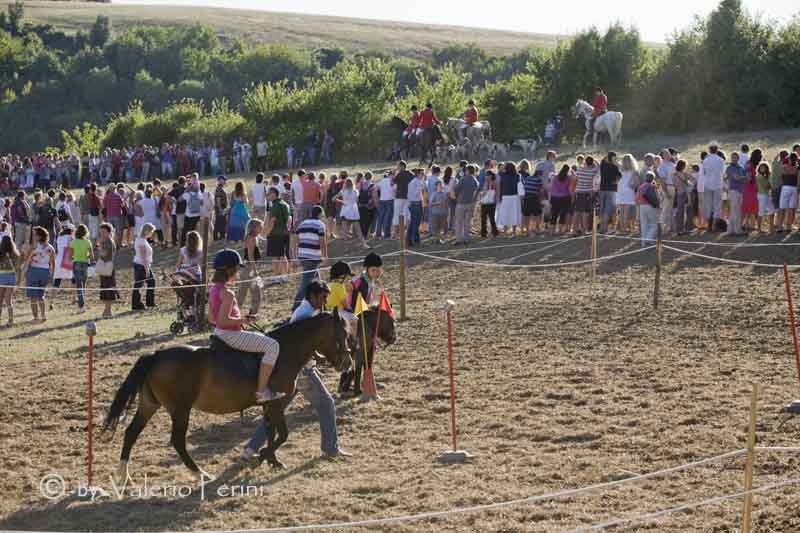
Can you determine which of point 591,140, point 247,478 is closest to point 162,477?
point 247,478

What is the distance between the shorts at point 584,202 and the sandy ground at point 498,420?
11.7 ft

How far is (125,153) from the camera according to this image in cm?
4872

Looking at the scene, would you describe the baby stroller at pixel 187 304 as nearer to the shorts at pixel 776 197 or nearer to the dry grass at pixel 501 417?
the dry grass at pixel 501 417

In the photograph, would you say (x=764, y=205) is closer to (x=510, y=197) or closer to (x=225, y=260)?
(x=510, y=197)

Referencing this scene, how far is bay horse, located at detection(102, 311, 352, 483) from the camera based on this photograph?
10.9 metres

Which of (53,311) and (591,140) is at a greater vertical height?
(591,140)

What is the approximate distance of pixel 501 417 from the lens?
13.3m

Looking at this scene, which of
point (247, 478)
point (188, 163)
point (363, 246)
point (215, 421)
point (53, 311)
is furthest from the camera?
point (188, 163)

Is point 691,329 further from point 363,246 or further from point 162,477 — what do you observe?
point 363,246

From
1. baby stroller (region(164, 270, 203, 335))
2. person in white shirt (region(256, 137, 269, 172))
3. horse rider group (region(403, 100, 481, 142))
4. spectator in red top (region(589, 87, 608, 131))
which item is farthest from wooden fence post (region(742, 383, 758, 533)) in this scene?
person in white shirt (region(256, 137, 269, 172))

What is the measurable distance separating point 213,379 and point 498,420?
3600mm

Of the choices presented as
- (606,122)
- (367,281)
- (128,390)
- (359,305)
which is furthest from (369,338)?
(606,122)

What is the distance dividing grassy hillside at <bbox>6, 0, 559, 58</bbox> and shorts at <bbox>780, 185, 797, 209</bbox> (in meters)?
103

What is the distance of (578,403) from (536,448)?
189 centimetres
